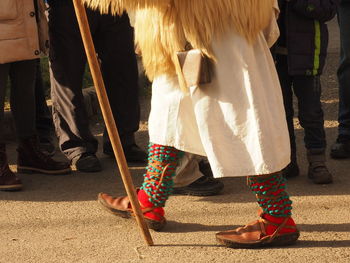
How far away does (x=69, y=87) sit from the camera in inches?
209

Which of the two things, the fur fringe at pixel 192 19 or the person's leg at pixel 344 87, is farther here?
the person's leg at pixel 344 87

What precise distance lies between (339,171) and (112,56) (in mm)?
1681

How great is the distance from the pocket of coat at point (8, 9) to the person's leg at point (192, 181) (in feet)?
4.37

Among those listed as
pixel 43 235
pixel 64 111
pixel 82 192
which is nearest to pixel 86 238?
pixel 43 235

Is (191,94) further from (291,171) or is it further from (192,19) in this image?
(291,171)

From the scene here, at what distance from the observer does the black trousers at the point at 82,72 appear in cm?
524

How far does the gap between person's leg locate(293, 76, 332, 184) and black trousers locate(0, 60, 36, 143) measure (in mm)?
1662

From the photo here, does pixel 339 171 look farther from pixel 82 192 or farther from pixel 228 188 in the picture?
pixel 82 192

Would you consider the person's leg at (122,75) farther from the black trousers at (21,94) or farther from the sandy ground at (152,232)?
the black trousers at (21,94)

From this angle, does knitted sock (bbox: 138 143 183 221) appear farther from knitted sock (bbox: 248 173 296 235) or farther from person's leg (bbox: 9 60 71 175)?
person's leg (bbox: 9 60 71 175)

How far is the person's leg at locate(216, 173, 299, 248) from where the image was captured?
12.7 ft

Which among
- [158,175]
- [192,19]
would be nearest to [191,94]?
[192,19]

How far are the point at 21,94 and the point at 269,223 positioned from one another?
195 centimetres

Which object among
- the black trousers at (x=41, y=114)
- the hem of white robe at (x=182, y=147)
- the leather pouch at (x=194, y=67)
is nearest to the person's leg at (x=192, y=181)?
the hem of white robe at (x=182, y=147)
